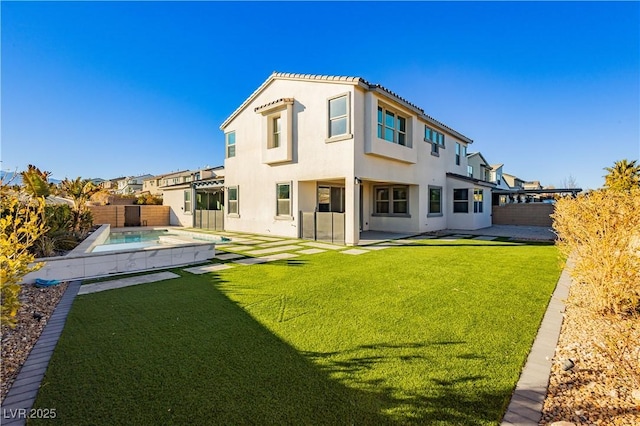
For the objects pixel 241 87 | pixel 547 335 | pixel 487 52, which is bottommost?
pixel 547 335

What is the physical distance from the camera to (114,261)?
8.22 m

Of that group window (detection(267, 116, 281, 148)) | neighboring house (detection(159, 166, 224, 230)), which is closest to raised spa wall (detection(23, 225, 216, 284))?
window (detection(267, 116, 281, 148))

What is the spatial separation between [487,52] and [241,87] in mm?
17955

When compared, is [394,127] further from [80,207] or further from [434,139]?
[80,207]

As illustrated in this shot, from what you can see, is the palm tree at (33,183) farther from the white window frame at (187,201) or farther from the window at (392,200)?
the window at (392,200)

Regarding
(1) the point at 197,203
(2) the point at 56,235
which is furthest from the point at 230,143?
(2) the point at 56,235

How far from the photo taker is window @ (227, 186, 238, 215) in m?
20.6

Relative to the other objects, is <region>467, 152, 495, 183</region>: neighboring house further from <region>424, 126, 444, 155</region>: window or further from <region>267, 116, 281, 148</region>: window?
<region>267, 116, 281, 148</region>: window

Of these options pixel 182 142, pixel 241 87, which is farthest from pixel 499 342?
pixel 182 142

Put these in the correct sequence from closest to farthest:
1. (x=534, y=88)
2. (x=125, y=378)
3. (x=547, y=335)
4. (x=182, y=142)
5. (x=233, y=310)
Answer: (x=125, y=378) → (x=547, y=335) → (x=233, y=310) → (x=534, y=88) → (x=182, y=142)

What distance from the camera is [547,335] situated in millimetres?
4324

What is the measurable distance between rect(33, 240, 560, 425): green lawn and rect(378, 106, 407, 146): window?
10055mm

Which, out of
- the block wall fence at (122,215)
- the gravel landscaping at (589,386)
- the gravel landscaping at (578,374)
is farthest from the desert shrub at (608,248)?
the block wall fence at (122,215)

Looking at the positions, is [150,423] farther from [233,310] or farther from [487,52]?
[487,52]
